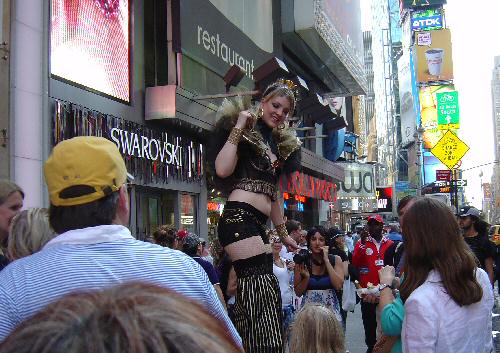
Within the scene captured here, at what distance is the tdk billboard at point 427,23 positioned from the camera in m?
83.1

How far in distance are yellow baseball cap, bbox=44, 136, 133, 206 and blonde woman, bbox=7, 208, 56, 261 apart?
1.09 m

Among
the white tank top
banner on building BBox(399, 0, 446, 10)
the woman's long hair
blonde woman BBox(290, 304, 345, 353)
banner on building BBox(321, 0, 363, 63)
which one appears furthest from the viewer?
banner on building BBox(399, 0, 446, 10)

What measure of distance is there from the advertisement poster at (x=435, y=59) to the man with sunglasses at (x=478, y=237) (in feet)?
240

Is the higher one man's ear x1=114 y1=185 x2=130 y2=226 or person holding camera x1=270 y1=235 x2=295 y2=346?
man's ear x1=114 y1=185 x2=130 y2=226

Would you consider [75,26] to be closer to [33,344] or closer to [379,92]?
[33,344]

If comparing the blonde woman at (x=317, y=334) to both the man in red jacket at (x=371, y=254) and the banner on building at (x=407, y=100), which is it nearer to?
the man in red jacket at (x=371, y=254)

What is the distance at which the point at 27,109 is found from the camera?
7574 millimetres

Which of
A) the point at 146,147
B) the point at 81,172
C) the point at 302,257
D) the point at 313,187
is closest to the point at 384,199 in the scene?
the point at 313,187

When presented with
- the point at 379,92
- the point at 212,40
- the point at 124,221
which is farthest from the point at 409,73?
the point at 124,221

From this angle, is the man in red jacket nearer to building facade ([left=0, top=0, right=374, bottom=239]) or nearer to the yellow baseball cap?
building facade ([left=0, top=0, right=374, bottom=239])

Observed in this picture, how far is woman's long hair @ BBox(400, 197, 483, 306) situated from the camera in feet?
9.27

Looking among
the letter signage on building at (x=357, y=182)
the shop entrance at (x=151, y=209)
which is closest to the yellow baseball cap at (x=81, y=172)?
the shop entrance at (x=151, y=209)

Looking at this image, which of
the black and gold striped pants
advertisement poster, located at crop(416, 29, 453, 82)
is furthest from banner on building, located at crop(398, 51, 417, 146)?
the black and gold striped pants

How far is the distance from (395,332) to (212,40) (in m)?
11.6
